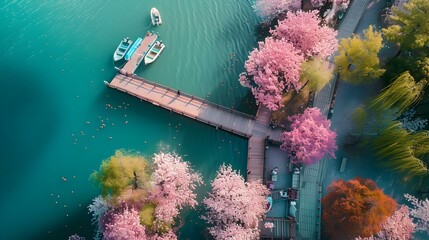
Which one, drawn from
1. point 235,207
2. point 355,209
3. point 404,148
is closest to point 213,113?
point 235,207

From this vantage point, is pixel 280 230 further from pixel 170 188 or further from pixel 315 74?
pixel 315 74

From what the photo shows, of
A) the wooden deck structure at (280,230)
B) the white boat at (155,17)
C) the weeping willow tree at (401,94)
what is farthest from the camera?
the white boat at (155,17)

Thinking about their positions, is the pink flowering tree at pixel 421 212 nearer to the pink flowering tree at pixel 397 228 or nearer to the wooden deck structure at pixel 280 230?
the pink flowering tree at pixel 397 228

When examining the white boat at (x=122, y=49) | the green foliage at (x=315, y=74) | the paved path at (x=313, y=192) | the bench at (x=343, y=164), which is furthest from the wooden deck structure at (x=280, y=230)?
the white boat at (x=122, y=49)

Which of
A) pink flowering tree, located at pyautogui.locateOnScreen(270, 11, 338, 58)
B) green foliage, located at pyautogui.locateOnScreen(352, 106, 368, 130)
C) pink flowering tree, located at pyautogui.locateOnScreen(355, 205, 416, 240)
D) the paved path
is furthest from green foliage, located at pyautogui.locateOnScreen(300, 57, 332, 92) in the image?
pink flowering tree, located at pyautogui.locateOnScreen(355, 205, 416, 240)

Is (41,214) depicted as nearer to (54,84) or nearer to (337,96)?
(54,84)
